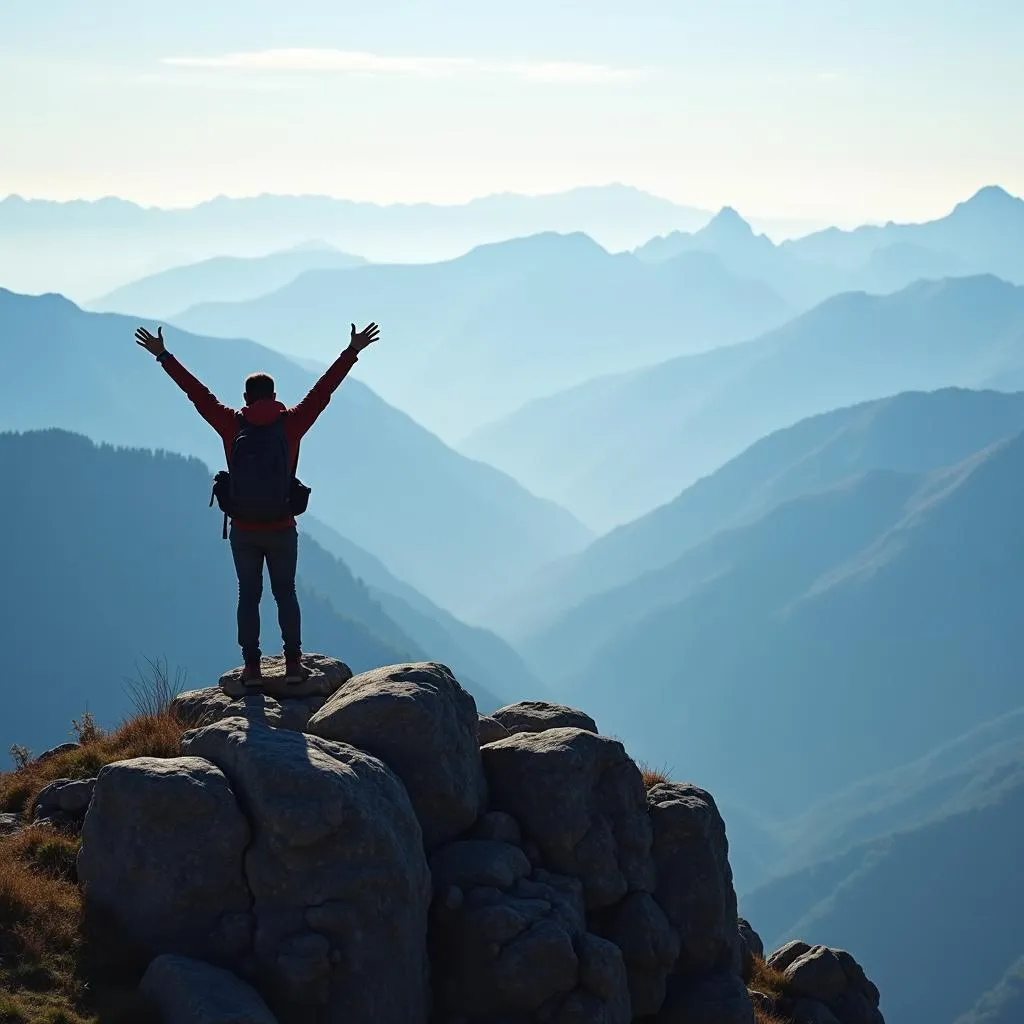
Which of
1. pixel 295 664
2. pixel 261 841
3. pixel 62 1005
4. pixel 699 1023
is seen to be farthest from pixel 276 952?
pixel 699 1023

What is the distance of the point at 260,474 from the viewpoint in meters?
15.7

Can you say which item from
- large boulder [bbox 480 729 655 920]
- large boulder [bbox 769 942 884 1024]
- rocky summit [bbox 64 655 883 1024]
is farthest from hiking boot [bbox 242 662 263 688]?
large boulder [bbox 769 942 884 1024]

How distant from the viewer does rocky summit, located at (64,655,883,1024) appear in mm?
13109

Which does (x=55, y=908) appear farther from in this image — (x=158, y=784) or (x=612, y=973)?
(x=612, y=973)

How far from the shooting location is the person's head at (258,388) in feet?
52.6

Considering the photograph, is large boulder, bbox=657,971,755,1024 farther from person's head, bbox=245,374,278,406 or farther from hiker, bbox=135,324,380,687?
person's head, bbox=245,374,278,406

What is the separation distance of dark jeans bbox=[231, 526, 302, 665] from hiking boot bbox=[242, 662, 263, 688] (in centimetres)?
9

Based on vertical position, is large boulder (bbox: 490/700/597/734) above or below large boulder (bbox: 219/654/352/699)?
below

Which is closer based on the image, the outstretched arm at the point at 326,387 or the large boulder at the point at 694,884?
the outstretched arm at the point at 326,387

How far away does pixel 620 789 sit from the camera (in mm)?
17375

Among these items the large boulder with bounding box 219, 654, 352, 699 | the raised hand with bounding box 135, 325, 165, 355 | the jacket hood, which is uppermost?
the raised hand with bounding box 135, 325, 165, 355

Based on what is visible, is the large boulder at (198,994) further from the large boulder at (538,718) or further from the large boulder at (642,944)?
the large boulder at (538,718)

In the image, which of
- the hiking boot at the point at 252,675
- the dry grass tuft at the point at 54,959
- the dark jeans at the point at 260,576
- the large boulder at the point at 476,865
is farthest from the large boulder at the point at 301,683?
the dry grass tuft at the point at 54,959

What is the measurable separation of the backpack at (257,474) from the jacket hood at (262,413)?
1.9 inches
